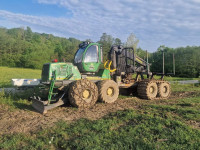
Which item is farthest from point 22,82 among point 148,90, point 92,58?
point 148,90

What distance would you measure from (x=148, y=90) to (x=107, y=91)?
298 cm

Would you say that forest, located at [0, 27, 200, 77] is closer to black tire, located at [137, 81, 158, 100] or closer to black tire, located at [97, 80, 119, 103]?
black tire, located at [137, 81, 158, 100]

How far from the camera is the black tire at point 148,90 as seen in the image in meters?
11.0

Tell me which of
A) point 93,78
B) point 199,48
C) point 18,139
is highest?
point 199,48

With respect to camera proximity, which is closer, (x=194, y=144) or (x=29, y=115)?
(x=194, y=144)

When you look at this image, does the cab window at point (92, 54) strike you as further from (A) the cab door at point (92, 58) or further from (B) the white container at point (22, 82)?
(B) the white container at point (22, 82)

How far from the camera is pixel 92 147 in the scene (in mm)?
4207

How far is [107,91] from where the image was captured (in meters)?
9.59

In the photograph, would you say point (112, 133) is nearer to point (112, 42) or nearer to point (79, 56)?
point (79, 56)

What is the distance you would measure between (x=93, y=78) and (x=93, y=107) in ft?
6.57

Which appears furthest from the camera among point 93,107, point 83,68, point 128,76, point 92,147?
point 128,76

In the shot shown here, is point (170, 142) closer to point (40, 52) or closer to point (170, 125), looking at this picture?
point (170, 125)

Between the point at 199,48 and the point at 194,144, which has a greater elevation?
the point at 199,48

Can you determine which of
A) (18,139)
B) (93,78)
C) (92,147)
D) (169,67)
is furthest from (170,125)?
(169,67)
